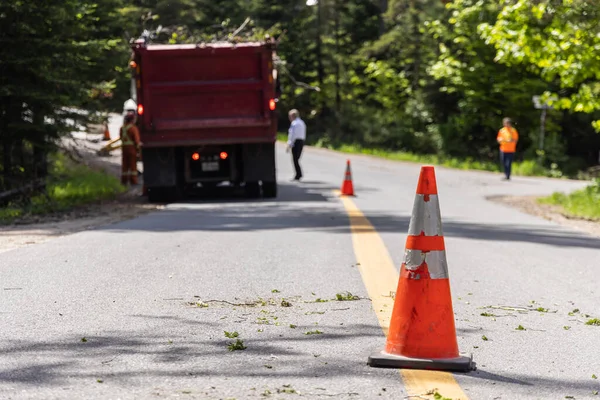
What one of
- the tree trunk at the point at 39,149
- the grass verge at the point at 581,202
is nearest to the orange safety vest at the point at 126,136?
the tree trunk at the point at 39,149

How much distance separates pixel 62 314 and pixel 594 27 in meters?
13.9

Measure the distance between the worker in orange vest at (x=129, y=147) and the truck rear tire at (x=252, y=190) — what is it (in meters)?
4.22

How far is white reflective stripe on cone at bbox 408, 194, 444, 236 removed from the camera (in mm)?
5547

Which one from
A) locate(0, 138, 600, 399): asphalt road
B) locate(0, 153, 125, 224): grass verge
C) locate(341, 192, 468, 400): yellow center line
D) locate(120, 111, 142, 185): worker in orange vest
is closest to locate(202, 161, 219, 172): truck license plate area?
locate(0, 153, 125, 224): grass verge

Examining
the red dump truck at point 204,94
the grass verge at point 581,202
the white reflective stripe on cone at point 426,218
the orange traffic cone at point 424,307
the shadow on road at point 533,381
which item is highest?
the red dump truck at point 204,94

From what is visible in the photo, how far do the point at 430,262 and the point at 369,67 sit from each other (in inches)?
2093

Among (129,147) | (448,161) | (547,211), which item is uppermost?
(129,147)

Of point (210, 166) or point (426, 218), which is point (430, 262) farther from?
point (210, 166)

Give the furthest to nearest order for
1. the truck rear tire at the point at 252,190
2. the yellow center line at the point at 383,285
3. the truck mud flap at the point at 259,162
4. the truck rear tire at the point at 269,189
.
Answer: the truck rear tire at the point at 252,190
the truck rear tire at the point at 269,189
the truck mud flap at the point at 259,162
the yellow center line at the point at 383,285

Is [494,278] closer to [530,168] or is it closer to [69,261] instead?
[69,261]

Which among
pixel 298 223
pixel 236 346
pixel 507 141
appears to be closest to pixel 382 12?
pixel 507 141

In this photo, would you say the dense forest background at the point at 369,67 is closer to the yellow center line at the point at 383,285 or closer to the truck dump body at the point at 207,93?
the truck dump body at the point at 207,93

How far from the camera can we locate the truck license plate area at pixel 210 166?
2027 cm

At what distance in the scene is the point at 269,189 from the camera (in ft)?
66.4
